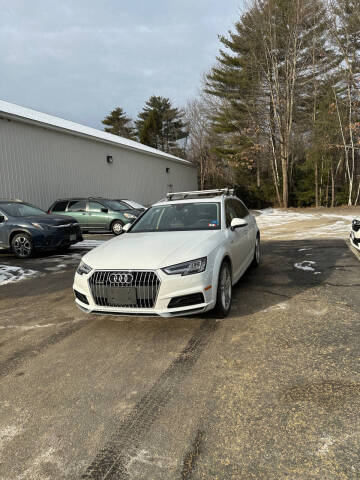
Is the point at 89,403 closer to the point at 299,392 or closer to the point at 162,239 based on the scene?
the point at 299,392

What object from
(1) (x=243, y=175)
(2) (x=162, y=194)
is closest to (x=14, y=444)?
(2) (x=162, y=194)

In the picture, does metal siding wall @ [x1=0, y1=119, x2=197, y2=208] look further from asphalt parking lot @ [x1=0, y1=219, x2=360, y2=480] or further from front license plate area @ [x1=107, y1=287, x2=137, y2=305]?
front license plate area @ [x1=107, y1=287, x2=137, y2=305]

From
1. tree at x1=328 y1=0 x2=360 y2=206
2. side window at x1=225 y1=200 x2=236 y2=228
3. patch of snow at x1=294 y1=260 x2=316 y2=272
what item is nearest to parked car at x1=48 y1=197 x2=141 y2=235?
patch of snow at x1=294 y1=260 x2=316 y2=272

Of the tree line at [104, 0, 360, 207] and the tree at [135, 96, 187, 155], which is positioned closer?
the tree line at [104, 0, 360, 207]

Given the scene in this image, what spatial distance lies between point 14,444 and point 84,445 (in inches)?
17.6

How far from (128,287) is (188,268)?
0.65m

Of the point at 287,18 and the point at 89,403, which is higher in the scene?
the point at 287,18

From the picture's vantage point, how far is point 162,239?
166 inches

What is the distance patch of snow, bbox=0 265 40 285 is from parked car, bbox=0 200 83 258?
122 centimetres

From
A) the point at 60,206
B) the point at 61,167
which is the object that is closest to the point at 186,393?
the point at 60,206

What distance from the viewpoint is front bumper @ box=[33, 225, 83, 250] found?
340 inches

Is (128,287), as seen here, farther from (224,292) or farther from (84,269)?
(224,292)

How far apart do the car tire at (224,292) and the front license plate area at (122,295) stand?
0.94 m

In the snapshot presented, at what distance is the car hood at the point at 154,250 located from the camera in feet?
11.6
